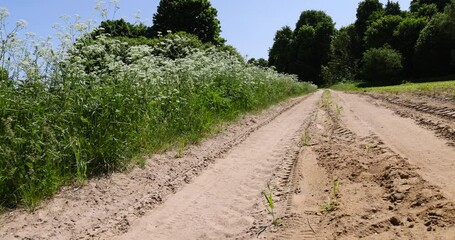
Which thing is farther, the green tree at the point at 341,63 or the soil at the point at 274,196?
A: the green tree at the point at 341,63

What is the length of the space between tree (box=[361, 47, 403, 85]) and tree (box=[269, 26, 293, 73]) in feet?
117

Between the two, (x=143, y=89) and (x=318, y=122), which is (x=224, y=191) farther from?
(x=318, y=122)

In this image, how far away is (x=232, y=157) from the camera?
8227 mm

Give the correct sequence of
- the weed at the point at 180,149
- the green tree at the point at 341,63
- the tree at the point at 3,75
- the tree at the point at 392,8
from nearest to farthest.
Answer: the tree at the point at 3,75 → the weed at the point at 180,149 → the green tree at the point at 341,63 → the tree at the point at 392,8

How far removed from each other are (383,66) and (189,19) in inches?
963

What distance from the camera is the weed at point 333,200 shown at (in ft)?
15.5

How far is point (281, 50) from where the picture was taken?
9481 centimetres

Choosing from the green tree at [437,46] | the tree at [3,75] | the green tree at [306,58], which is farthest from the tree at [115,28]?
the green tree at [306,58]

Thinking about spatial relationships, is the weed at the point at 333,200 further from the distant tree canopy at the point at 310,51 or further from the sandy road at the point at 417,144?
the distant tree canopy at the point at 310,51

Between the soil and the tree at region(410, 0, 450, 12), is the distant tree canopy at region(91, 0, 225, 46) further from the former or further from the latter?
the tree at region(410, 0, 450, 12)

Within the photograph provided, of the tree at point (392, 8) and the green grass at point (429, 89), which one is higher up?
the tree at point (392, 8)

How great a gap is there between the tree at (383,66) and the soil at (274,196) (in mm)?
44741

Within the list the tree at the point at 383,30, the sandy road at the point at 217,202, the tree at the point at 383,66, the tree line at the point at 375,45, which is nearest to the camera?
the sandy road at the point at 217,202

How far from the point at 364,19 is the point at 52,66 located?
266ft
